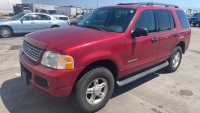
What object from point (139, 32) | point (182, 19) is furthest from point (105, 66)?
point (182, 19)

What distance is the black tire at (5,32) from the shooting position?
10.6 meters

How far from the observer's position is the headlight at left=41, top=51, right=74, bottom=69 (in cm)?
270

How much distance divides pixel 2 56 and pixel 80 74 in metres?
4.80

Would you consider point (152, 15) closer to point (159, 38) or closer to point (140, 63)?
point (159, 38)

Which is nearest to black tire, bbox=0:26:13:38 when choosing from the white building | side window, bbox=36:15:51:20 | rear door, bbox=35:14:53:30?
rear door, bbox=35:14:53:30

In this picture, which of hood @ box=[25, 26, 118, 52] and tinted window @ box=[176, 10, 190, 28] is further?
tinted window @ box=[176, 10, 190, 28]

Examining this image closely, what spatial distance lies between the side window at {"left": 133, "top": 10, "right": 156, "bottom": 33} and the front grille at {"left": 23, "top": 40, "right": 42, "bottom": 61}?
1.93 metres

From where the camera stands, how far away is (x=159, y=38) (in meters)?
4.35

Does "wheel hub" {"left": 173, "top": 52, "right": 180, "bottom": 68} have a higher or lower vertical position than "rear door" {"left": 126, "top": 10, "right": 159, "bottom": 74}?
lower

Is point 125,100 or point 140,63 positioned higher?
point 140,63

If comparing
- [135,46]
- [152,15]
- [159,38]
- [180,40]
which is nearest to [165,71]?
[180,40]

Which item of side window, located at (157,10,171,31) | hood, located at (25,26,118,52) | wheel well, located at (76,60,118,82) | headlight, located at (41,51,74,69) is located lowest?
wheel well, located at (76,60,118,82)

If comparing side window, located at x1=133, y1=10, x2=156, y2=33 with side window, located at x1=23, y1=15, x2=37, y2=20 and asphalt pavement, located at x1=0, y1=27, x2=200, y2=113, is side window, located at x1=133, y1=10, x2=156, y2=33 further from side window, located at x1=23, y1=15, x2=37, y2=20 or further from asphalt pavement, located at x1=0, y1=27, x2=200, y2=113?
side window, located at x1=23, y1=15, x2=37, y2=20

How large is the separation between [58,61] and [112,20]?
1.70 metres
